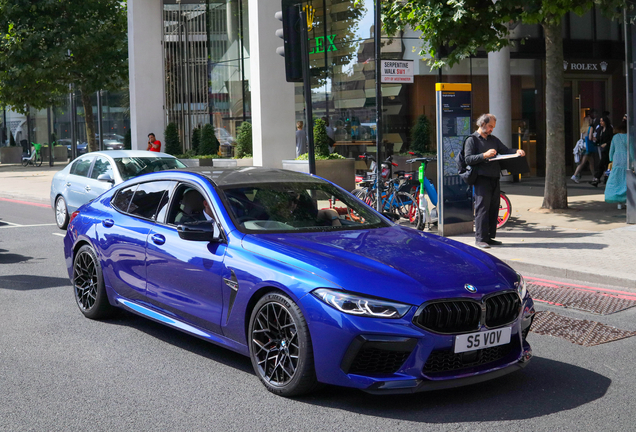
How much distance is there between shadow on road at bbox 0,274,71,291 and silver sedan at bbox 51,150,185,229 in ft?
13.8

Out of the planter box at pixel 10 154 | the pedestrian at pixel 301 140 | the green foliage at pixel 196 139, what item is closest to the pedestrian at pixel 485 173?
the pedestrian at pixel 301 140

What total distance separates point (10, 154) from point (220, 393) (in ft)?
153

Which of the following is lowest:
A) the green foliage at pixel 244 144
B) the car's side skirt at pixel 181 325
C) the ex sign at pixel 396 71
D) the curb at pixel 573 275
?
the curb at pixel 573 275

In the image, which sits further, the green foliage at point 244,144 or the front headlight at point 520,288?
the green foliage at point 244,144

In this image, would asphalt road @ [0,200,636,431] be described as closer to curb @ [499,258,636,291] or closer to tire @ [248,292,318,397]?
tire @ [248,292,318,397]

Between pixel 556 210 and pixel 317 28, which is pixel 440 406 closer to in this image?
pixel 556 210

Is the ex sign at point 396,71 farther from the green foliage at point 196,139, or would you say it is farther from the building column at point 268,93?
the green foliage at point 196,139

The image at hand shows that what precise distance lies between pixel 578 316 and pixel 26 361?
4.88 meters

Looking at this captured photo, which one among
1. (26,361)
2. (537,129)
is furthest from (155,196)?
(537,129)

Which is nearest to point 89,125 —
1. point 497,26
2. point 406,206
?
point 406,206

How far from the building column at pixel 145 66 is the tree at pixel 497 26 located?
15170mm

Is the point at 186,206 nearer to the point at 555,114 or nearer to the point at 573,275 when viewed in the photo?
the point at 573,275

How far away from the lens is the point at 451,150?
12469 millimetres

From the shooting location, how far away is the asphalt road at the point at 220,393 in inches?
172
